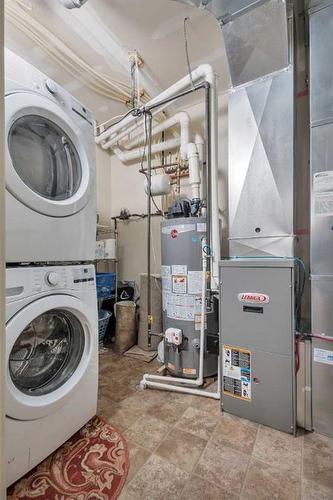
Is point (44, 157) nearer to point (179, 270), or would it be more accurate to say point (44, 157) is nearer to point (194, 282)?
point (179, 270)

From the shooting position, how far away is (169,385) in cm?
174

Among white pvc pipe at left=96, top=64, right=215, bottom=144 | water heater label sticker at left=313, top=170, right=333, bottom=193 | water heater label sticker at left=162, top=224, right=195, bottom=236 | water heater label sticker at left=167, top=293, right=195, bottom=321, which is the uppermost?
white pvc pipe at left=96, top=64, right=215, bottom=144

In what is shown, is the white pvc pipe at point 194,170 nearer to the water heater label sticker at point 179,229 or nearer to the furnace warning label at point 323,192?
the water heater label sticker at point 179,229

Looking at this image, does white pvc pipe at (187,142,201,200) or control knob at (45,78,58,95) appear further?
white pvc pipe at (187,142,201,200)

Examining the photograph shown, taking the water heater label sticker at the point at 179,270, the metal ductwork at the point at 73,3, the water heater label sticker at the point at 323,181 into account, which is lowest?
the water heater label sticker at the point at 179,270

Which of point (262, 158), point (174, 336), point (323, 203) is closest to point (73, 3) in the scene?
point (262, 158)

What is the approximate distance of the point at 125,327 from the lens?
251 centimetres

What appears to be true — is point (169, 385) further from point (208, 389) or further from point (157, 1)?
point (157, 1)

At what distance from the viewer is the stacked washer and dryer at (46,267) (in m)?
1.00

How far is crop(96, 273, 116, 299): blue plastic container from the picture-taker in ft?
8.55

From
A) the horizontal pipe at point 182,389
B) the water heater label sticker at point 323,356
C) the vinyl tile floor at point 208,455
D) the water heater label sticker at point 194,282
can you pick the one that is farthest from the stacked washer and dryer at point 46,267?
the water heater label sticker at point 323,356

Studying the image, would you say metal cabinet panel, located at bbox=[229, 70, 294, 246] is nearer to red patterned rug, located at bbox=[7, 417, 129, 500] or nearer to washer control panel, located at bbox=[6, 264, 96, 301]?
washer control panel, located at bbox=[6, 264, 96, 301]

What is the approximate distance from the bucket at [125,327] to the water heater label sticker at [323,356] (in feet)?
5.62

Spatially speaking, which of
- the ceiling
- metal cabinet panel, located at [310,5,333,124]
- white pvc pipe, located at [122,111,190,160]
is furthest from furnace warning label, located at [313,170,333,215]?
the ceiling
